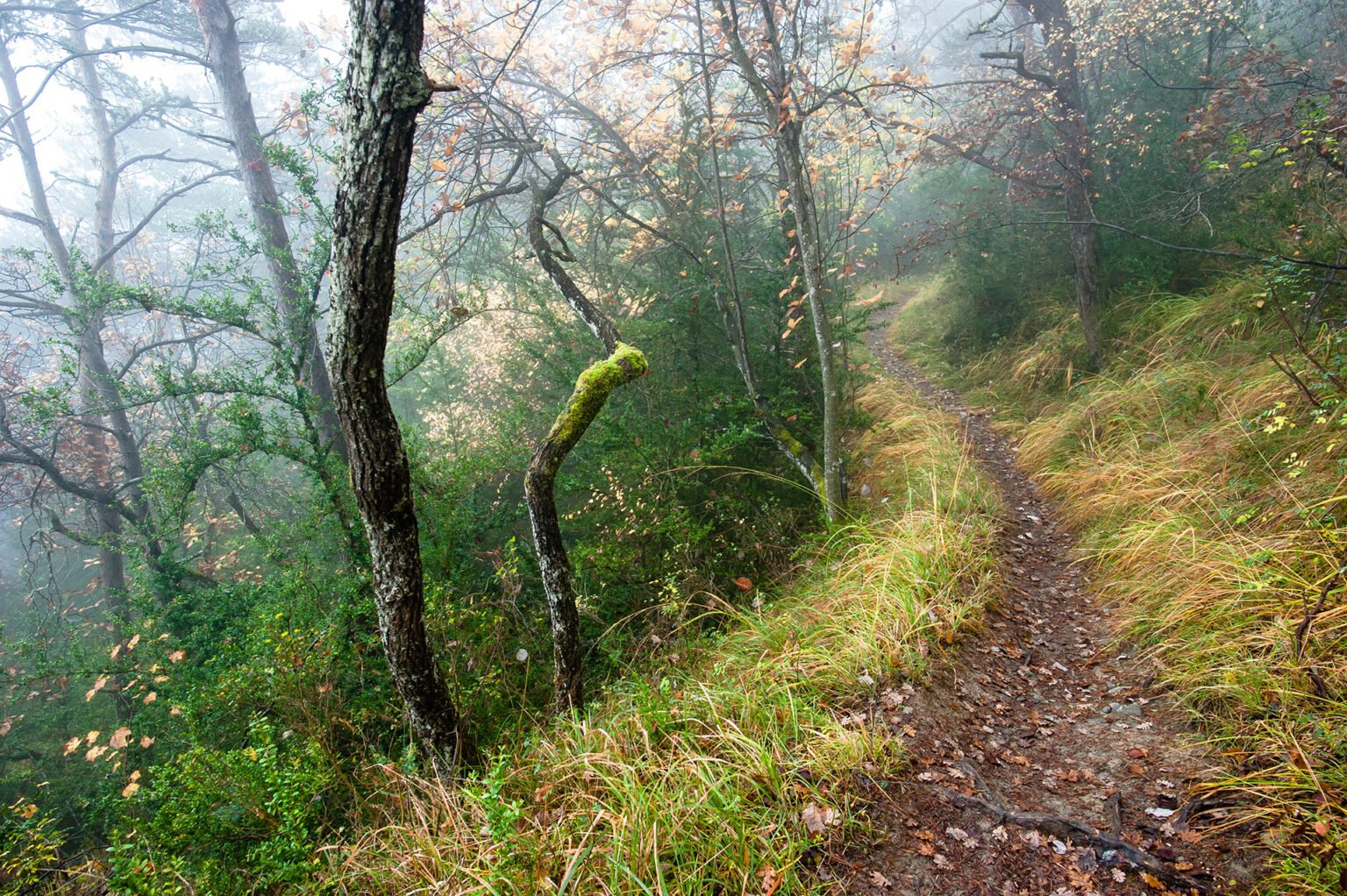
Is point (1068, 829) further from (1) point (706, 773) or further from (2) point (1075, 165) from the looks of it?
(2) point (1075, 165)

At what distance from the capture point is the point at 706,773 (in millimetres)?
2447

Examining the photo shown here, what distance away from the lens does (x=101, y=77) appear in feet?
36.6

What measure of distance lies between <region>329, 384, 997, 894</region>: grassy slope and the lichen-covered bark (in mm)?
328

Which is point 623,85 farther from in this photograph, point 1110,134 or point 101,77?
point 101,77

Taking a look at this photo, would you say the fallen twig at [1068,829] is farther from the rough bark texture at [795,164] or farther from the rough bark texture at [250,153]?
the rough bark texture at [250,153]

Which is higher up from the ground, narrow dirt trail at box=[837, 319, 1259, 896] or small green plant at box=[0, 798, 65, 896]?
small green plant at box=[0, 798, 65, 896]

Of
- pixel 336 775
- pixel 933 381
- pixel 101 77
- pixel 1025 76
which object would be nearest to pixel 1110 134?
pixel 1025 76

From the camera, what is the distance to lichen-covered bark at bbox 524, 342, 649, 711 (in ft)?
10.8

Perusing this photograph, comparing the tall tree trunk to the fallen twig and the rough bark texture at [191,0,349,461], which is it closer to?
the rough bark texture at [191,0,349,461]

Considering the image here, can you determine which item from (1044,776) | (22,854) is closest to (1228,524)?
(1044,776)

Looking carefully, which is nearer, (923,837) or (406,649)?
(923,837)

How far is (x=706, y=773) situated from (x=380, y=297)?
7.63 ft

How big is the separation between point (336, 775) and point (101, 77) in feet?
47.4

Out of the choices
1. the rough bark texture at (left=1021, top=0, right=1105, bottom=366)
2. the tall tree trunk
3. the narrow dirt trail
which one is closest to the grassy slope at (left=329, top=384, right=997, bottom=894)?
the narrow dirt trail
